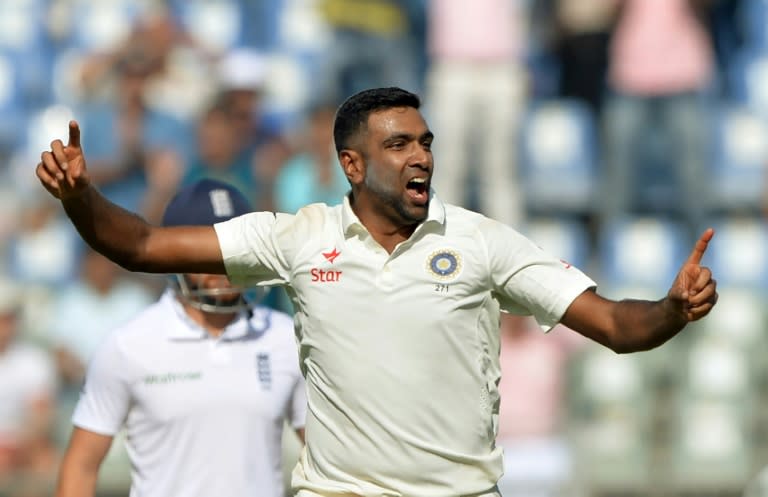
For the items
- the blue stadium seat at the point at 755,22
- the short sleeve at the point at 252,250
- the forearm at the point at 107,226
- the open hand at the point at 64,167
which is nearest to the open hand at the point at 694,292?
the short sleeve at the point at 252,250

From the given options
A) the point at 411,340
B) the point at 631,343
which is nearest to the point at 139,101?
the point at 411,340

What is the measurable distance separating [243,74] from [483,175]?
1.81 m

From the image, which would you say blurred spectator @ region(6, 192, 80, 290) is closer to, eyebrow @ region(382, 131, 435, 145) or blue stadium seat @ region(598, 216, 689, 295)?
blue stadium seat @ region(598, 216, 689, 295)

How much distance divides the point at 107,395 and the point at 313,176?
5.04m

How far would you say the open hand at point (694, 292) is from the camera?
3.97m

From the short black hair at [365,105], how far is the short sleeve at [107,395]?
1174 millimetres

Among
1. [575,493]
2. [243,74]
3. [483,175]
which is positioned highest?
[243,74]

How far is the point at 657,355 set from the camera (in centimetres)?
Result: 1029

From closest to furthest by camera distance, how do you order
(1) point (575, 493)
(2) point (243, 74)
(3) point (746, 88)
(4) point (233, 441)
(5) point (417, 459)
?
(5) point (417, 459)
(4) point (233, 441)
(1) point (575, 493)
(2) point (243, 74)
(3) point (746, 88)

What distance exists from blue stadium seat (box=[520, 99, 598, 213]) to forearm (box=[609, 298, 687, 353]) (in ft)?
23.4

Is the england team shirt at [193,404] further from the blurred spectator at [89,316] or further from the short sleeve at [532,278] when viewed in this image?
the blurred spectator at [89,316]

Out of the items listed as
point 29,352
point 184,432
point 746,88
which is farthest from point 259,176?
point 184,432

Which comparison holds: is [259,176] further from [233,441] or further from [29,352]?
[233,441]

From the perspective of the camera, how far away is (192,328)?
17.5 ft
